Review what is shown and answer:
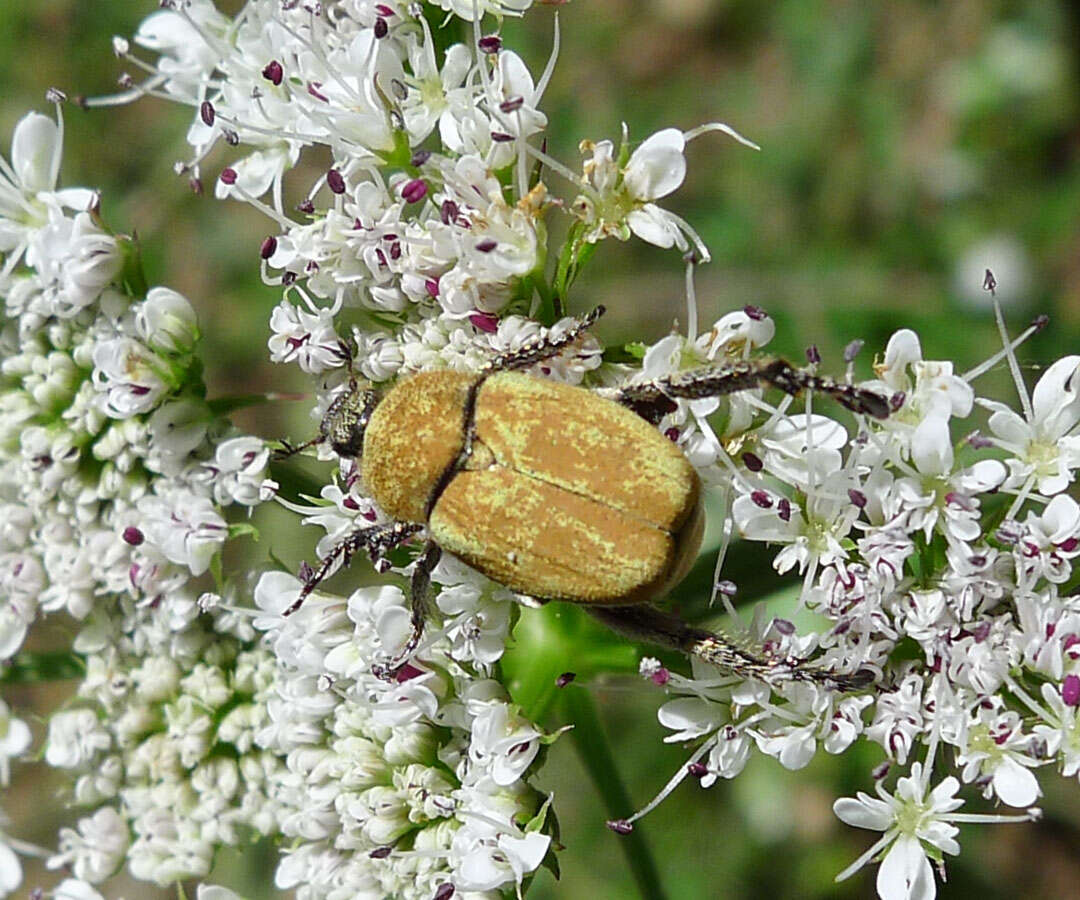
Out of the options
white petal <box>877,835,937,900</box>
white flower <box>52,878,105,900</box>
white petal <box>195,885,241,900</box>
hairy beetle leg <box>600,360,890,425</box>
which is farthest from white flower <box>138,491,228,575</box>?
white petal <box>877,835,937,900</box>

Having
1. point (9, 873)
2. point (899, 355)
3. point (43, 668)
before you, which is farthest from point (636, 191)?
point (9, 873)

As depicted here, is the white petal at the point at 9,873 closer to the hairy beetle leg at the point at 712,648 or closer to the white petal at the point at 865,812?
the hairy beetle leg at the point at 712,648

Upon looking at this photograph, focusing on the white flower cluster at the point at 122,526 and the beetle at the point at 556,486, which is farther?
the white flower cluster at the point at 122,526

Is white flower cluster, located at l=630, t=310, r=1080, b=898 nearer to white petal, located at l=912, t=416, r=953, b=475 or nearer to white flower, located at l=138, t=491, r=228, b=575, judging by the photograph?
white petal, located at l=912, t=416, r=953, b=475

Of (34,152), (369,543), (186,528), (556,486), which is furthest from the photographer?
(34,152)

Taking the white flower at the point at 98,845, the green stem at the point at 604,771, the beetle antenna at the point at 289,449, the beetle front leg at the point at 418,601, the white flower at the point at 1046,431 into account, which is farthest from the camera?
the white flower at the point at 98,845

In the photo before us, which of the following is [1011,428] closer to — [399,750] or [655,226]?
[655,226]

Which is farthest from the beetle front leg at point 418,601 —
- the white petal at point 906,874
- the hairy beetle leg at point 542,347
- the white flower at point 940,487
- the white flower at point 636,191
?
the white petal at point 906,874
